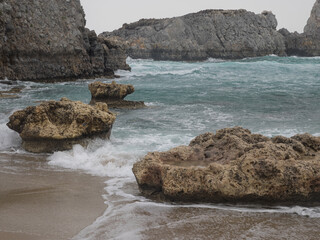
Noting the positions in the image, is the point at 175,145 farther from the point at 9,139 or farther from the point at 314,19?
the point at 314,19

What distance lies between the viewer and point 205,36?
7362cm

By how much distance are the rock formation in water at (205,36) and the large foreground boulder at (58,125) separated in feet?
196

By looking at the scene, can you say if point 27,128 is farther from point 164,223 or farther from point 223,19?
point 223,19

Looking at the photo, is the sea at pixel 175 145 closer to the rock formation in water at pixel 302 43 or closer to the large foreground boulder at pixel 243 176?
the large foreground boulder at pixel 243 176

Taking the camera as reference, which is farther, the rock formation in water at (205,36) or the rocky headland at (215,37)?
the rock formation in water at (205,36)

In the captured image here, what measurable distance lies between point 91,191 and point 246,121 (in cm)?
673

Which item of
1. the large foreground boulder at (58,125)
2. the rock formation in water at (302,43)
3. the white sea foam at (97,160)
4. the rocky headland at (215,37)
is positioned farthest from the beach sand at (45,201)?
the rock formation in water at (302,43)

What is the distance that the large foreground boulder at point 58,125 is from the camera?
6.83 m

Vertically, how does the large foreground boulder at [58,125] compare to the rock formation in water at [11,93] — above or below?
above

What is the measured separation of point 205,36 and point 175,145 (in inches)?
2708

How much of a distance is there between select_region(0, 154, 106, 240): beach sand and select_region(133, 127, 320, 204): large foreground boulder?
715 mm

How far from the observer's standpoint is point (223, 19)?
75812 millimetres

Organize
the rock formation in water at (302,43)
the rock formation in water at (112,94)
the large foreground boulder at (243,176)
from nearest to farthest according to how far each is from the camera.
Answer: the large foreground boulder at (243,176) < the rock formation in water at (112,94) < the rock formation in water at (302,43)

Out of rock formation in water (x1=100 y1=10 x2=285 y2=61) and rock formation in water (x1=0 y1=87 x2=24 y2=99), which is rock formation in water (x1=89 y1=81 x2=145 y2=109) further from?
rock formation in water (x1=100 y1=10 x2=285 y2=61)
